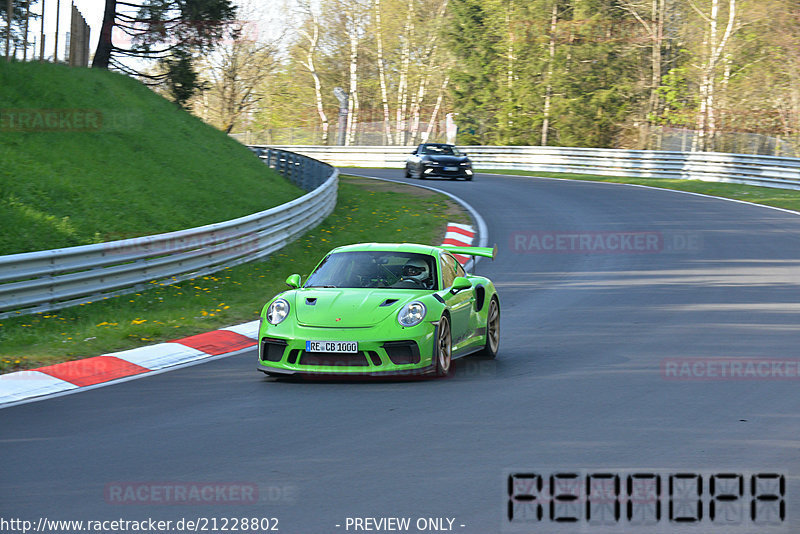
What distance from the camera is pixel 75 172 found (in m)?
20.9

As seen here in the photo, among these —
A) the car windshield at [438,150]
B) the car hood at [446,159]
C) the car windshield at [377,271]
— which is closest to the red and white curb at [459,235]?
the car windshield at [377,271]

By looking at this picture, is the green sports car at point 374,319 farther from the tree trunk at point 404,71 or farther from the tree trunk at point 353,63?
the tree trunk at point 404,71

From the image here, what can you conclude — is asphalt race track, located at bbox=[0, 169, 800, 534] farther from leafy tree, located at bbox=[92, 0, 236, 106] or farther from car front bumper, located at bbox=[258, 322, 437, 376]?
leafy tree, located at bbox=[92, 0, 236, 106]

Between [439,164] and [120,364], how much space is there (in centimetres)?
2919

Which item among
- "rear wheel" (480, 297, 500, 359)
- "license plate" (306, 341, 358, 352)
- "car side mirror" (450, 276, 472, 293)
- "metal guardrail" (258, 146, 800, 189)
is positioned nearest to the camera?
"license plate" (306, 341, 358, 352)

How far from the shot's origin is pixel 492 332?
10.9 metres

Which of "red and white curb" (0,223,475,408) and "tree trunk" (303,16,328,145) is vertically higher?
"tree trunk" (303,16,328,145)

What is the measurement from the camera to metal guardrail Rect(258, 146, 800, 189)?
35.4 metres

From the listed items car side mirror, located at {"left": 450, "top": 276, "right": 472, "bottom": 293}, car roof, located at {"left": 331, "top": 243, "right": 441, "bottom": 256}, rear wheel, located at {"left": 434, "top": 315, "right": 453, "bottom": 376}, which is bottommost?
rear wheel, located at {"left": 434, "top": 315, "right": 453, "bottom": 376}

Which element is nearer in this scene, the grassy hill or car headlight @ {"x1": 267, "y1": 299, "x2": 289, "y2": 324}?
car headlight @ {"x1": 267, "y1": 299, "x2": 289, "y2": 324}

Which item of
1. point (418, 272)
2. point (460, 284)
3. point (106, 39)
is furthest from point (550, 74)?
point (460, 284)

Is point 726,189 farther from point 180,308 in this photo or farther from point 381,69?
point 381,69

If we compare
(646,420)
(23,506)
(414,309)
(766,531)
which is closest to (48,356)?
(414,309)

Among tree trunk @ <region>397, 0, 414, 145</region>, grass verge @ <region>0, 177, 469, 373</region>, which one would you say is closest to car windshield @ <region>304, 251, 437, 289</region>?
grass verge @ <region>0, 177, 469, 373</region>
